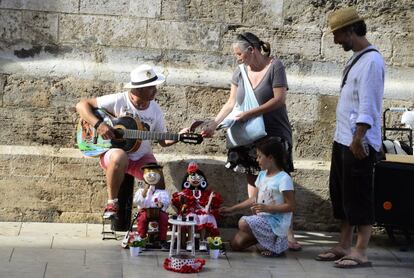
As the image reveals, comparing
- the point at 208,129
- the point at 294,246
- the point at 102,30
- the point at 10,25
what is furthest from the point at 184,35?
the point at 294,246

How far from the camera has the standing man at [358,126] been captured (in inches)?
243

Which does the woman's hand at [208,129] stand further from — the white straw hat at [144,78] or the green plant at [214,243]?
the green plant at [214,243]

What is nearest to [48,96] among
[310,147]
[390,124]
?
[310,147]

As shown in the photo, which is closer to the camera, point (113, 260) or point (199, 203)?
point (113, 260)

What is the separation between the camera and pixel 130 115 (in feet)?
22.8

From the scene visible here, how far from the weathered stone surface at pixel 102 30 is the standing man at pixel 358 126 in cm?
198

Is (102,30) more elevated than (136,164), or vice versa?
(102,30)

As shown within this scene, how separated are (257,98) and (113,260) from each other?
170 centimetres

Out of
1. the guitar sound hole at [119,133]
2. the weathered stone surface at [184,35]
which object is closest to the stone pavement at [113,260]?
the guitar sound hole at [119,133]

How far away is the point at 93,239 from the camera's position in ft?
22.9

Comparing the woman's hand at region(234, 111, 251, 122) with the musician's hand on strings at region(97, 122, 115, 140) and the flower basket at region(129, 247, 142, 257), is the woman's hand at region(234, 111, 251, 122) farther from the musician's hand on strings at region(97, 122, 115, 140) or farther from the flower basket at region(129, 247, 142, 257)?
the flower basket at region(129, 247, 142, 257)

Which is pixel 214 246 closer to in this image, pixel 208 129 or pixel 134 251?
pixel 134 251

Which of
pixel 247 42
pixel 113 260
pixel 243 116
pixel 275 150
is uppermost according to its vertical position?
pixel 247 42

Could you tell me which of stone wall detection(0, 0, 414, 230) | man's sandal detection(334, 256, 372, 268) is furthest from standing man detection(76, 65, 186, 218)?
man's sandal detection(334, 256, 372, 268)
